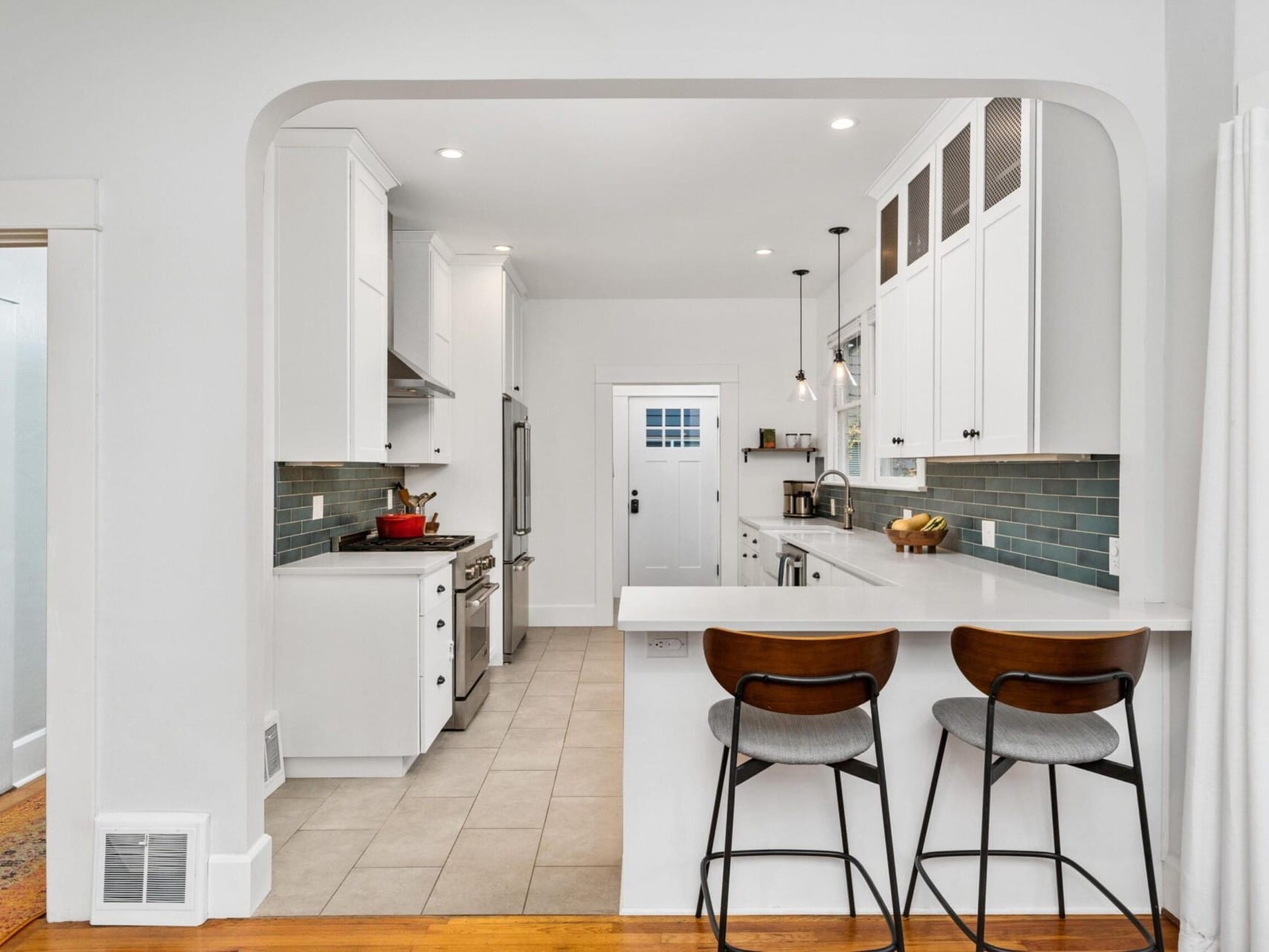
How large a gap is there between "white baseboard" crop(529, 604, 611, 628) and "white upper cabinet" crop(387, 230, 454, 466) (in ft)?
5.88

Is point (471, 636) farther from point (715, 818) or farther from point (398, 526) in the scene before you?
point (715, 818)

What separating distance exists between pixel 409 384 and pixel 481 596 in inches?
46.3

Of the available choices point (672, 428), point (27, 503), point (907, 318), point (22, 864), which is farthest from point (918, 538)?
point (672, 428)

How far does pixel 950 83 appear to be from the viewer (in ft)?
7.00

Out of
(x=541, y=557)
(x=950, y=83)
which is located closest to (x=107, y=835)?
(x=950, y=83)

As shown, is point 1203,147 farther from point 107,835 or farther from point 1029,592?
point 107,835

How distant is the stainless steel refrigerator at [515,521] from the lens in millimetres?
5168

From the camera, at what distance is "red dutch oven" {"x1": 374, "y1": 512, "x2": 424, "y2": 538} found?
426 cm

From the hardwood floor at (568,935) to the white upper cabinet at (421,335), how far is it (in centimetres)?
270

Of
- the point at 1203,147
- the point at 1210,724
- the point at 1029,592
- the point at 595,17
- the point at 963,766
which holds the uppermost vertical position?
the point at 595,17

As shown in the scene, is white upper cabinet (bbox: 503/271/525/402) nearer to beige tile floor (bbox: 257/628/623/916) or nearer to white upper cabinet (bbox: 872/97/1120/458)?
beige tile floor (bbox: 257/628/623/916)

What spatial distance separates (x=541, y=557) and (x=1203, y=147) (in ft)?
16.7

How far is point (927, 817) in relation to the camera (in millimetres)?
2086

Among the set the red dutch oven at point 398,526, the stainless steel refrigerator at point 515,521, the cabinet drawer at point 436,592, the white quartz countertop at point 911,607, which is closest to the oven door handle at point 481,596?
the cabinet drawer at point 436,592
